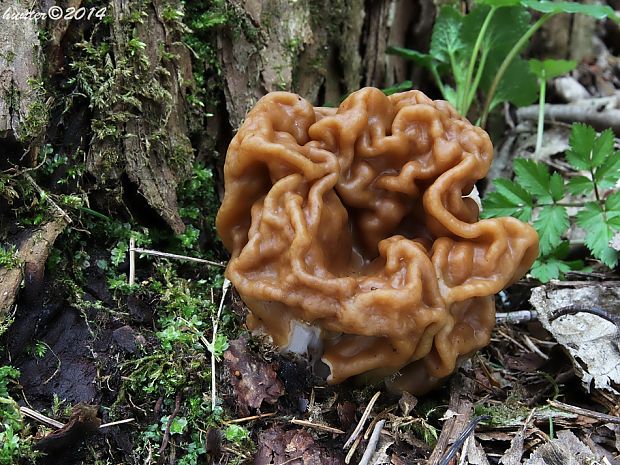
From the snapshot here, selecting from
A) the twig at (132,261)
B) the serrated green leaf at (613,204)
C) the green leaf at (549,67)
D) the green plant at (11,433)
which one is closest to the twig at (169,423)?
the green plant at (11,433)

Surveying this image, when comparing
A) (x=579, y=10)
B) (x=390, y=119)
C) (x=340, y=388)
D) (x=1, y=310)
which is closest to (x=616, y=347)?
(x=340, y=388)

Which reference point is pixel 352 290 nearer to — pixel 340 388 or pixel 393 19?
pixel 340 388

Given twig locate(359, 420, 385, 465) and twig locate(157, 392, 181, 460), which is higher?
twig locate(157, 392, 181, 460)

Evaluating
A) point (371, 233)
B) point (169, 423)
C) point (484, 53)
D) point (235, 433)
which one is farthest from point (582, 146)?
point (169, 423)

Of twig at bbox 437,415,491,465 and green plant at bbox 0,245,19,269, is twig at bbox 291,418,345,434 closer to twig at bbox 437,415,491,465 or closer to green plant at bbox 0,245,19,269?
twig at bbox 437,415,491,465

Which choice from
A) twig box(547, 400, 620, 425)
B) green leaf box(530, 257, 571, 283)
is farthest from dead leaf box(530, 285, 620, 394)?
twig box(547, 400, 620, 425)

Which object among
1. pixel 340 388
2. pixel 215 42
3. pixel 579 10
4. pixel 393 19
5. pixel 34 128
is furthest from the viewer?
pixel 393 19
